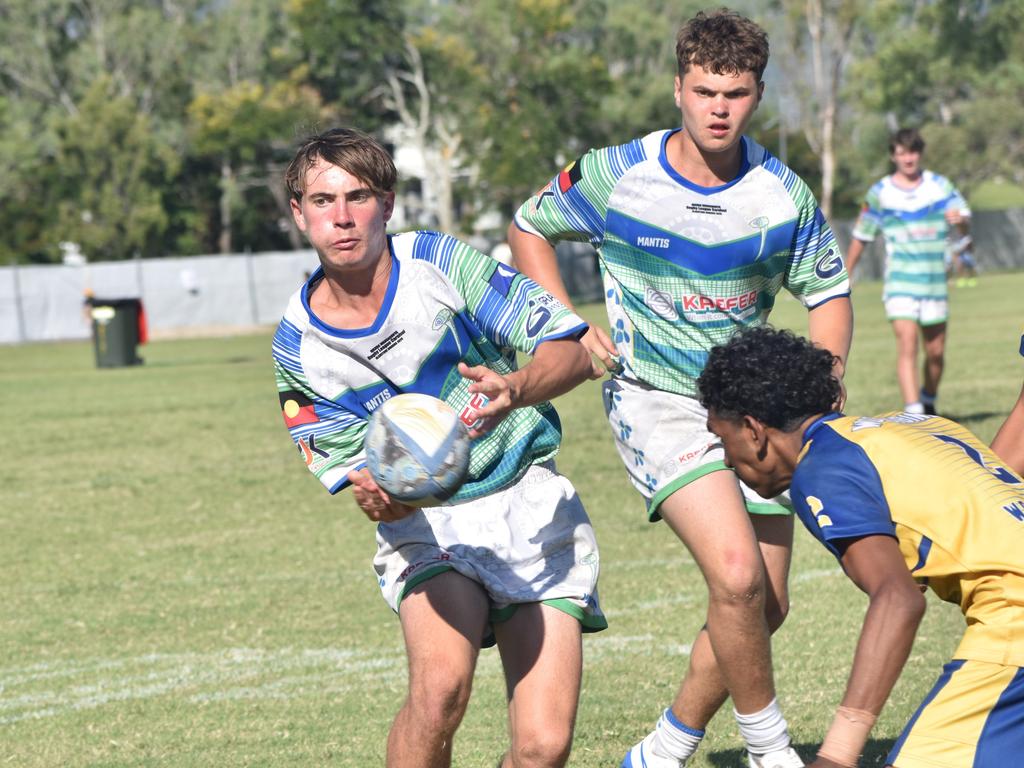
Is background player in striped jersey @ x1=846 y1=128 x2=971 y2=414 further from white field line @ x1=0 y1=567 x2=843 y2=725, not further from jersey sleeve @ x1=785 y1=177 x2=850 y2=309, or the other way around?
jersey sleeve @ x1=785 y1=177 x2=850 y2=309

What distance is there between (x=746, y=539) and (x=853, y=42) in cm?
8212

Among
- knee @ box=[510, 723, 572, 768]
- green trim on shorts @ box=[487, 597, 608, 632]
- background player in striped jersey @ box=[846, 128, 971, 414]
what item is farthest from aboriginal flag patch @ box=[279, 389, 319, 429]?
background player in striped jersey @ box=[846, 128, 971, 414]

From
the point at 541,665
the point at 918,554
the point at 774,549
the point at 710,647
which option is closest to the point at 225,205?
the point at 774,549

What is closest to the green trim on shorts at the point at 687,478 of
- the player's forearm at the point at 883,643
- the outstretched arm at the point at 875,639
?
the outstretched arm at the point at 875,639

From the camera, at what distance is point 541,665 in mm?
4750

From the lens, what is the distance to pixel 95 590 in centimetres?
955

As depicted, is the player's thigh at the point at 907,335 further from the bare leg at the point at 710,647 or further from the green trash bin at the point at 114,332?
the green trash bin at the point at 114,332

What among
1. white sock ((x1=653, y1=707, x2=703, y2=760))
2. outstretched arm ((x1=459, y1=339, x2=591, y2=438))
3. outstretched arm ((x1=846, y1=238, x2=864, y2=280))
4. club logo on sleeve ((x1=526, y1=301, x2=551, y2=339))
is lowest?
outstretched arm ((x1=846, y1=238, x2=864, y2=280))

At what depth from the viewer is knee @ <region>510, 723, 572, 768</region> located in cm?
461

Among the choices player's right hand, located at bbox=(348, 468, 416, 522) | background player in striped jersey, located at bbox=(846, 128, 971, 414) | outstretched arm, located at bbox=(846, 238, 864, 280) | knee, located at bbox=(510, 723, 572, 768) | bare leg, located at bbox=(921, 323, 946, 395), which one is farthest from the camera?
bare leg, located at bbox=(921, 323, 946, 395)

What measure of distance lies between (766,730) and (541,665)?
931mm

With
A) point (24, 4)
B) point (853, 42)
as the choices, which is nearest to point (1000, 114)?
point (853, 42)

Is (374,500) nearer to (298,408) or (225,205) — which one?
(298,408)

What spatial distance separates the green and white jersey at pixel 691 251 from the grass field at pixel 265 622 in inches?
62.1
